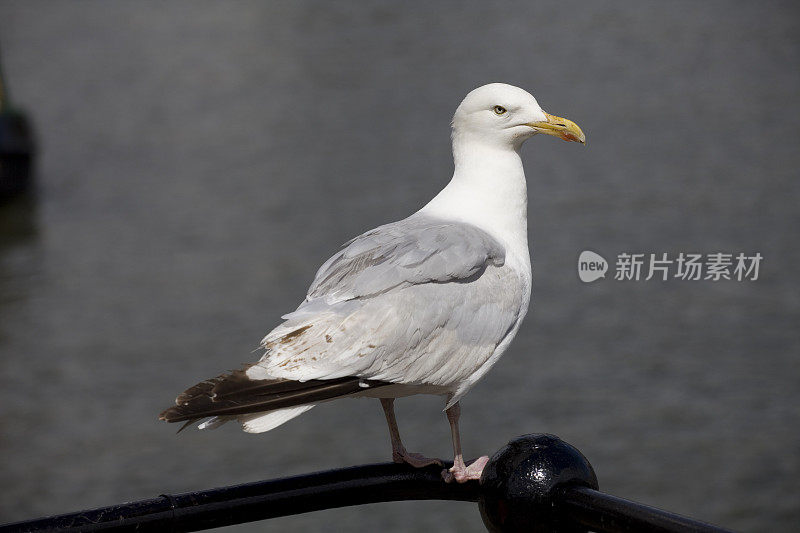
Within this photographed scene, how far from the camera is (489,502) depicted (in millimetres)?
1886

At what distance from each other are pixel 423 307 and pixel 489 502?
30.5 inches

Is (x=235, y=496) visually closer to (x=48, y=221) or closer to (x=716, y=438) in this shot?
(x=716, y=438)

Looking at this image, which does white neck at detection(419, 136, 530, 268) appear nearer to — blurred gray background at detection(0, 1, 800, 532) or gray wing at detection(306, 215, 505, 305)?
gray wing at detection(306, 215, 505, 305)

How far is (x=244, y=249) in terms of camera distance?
14.5 metres

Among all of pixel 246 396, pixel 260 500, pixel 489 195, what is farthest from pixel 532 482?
pixel 489 195

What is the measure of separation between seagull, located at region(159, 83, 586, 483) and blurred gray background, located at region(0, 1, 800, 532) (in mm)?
6458

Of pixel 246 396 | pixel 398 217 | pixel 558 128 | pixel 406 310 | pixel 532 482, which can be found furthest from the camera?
pixel 398 217

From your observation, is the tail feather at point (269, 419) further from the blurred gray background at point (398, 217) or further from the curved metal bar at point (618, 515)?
the blurred gray background at point (398, 217)

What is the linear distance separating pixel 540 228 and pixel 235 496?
38.3 ft

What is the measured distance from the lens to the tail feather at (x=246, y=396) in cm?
195

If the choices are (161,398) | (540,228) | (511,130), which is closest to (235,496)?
(511,130)

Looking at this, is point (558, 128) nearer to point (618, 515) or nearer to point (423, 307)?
point (423, 307)

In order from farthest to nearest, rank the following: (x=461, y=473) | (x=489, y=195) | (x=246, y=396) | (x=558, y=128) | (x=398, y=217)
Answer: (x=398, y=217) < (x=558, y=128) < (x=489, y=195) < (x=461, y=473) < (x=246, y=396)

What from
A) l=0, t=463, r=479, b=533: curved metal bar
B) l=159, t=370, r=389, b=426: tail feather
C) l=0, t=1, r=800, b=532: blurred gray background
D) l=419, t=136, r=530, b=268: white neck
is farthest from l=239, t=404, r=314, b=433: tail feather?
l=0, t=1, r=800, b=532: blurred gray background
